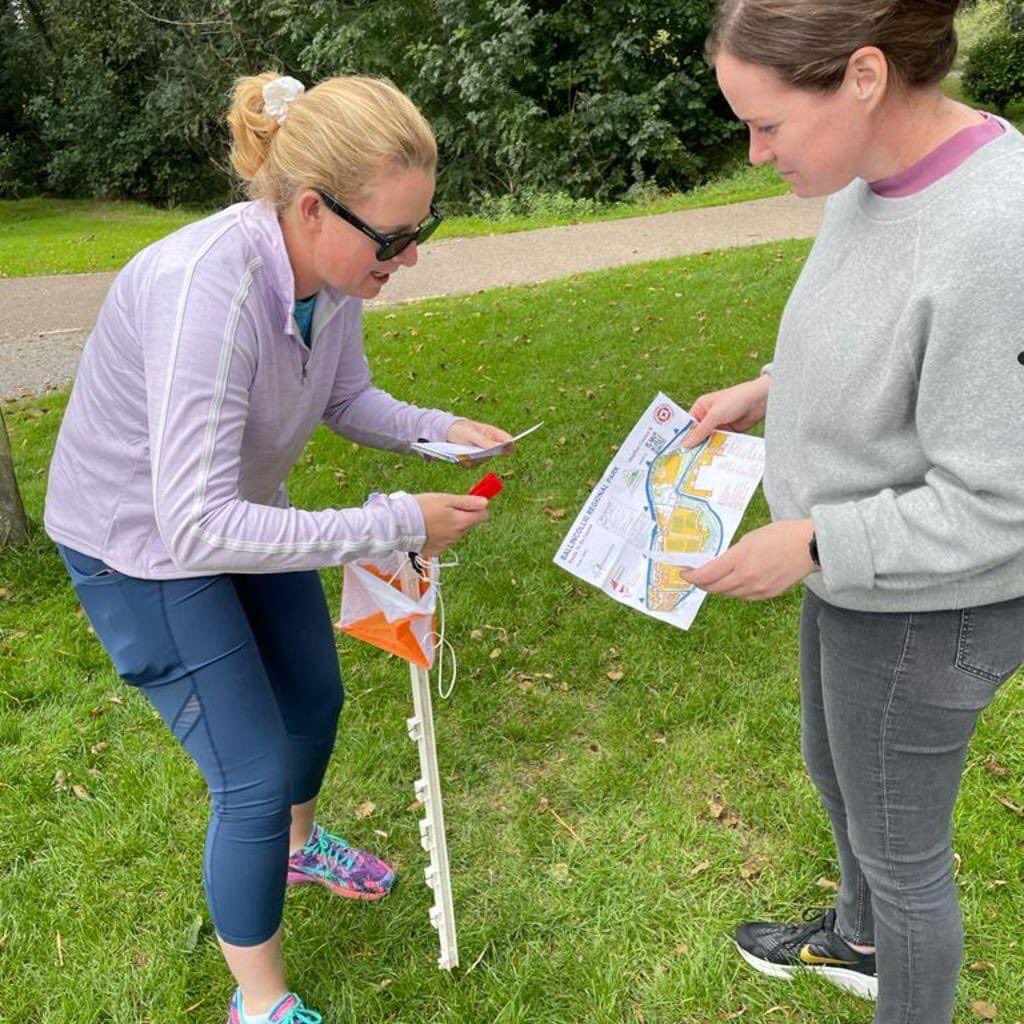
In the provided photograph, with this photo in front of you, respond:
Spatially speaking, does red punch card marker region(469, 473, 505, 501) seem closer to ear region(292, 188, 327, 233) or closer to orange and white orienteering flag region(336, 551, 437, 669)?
orange and white orienteering flag region(336, 551, 437, 669)

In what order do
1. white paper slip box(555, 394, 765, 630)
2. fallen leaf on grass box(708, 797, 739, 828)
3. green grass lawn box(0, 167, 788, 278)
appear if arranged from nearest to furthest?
white paper slip box(555, 394, 765, 630)
fallen leaf on grass box(708, 797, 739, 828)
green grass lawn box(0, 167, 788, 278)

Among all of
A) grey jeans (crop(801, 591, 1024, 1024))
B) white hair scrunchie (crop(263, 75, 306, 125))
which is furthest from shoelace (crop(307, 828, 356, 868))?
white hair scrunchie (crop(263, 75, 306, 125))

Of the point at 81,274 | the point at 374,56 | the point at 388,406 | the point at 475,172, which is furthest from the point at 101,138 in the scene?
the point at 388,406

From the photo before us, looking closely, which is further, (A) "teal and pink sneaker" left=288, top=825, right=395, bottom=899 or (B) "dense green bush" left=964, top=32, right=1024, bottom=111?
(B) "dense green bush" left=964, top=32, right=1024, bottom=111

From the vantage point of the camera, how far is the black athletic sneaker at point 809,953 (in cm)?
228

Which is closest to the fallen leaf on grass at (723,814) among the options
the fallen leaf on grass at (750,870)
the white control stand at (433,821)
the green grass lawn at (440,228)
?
the fallen leaf on grass at (750,870)

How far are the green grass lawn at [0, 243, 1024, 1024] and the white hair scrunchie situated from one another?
1993 millimetres

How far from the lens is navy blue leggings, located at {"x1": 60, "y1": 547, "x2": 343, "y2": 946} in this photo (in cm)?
190

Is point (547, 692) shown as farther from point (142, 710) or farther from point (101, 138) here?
point (101, 138)

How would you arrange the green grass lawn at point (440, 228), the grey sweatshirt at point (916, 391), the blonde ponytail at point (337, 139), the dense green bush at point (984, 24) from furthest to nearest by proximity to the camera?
the dense green bush at point (984, 24) < the green grass lawn at point (440, 228) < the blonde ponytail at point (337, 139) < the grey sweatshirt at point (916, 391)

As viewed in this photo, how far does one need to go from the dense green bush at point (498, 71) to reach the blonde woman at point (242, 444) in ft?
49.3

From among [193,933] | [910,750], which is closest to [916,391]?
[910,750]

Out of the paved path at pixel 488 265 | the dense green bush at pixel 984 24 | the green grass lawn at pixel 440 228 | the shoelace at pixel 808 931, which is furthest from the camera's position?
the dense green bush at pixel 984 24

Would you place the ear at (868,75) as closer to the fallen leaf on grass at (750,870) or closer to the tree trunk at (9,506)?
the fallen leaf on grass at (750,870)
